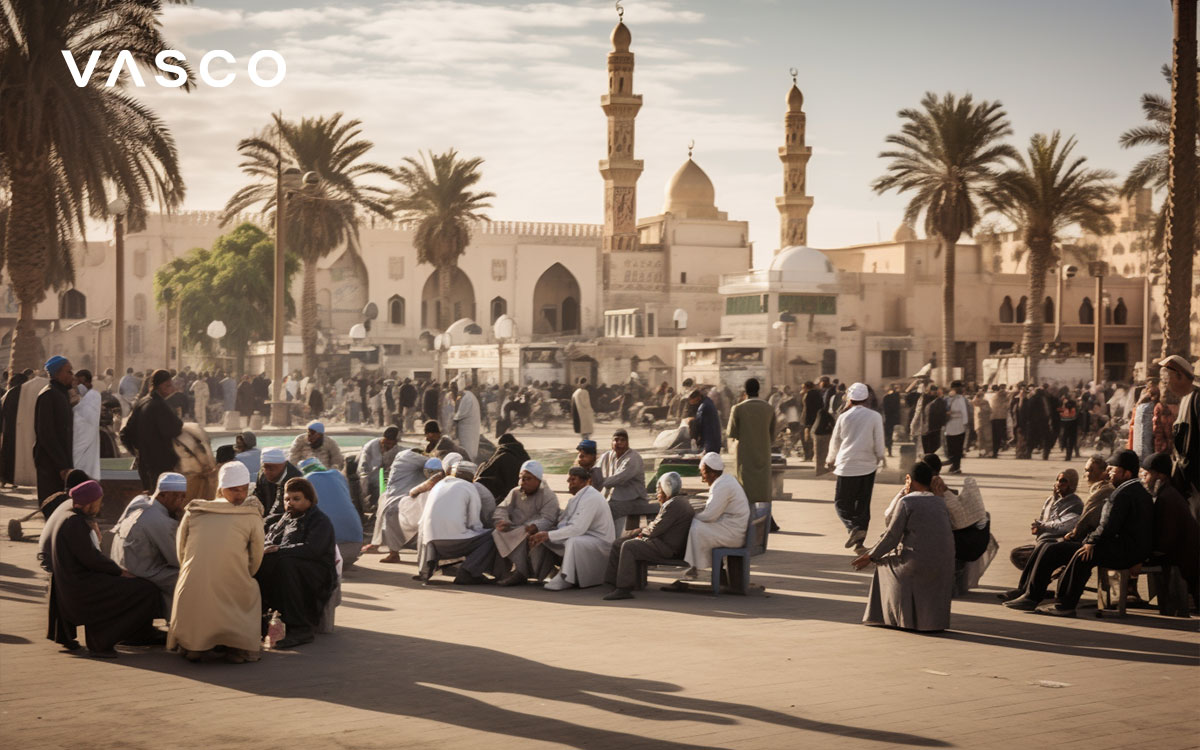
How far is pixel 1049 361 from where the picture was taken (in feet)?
116

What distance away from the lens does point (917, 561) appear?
25.2ft

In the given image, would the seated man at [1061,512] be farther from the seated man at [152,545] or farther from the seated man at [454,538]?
the seated man at [152,545]

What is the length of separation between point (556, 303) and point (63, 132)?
41736mm

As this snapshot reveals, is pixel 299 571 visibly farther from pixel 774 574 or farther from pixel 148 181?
pixel 148 181

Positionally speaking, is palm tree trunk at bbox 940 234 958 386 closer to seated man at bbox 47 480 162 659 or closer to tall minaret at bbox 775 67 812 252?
tall minaret at bbox 775 67 812 252

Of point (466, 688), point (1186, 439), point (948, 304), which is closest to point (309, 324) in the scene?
point (948, 304)

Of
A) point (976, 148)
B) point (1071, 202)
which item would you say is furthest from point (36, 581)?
point (1071, 202)

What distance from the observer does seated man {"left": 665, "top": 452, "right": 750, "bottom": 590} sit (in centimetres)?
905

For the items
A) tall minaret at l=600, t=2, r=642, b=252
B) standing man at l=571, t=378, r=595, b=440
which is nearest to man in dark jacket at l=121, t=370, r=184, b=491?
standing man at l=571, t=378, r=595, b=440

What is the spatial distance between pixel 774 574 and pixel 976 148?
2692cm

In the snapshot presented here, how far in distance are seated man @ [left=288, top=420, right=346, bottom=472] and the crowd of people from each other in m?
0.02

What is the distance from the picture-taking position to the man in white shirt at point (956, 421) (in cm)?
1802

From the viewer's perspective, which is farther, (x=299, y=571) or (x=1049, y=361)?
(x=1049, y=361)

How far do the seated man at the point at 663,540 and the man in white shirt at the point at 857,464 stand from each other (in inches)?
92.4
